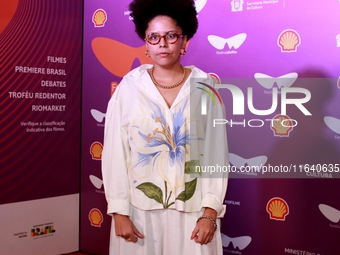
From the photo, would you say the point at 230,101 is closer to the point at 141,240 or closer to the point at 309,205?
the point at 309,205

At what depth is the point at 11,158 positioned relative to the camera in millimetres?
3275

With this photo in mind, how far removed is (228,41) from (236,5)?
24 cm

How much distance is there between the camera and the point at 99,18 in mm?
3672

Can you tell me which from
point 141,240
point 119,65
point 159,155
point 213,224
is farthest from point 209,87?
point 119,65

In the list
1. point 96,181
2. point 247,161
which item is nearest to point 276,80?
point 247,161

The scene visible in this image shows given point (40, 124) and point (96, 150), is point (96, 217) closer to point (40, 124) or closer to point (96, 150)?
point (96, 150)

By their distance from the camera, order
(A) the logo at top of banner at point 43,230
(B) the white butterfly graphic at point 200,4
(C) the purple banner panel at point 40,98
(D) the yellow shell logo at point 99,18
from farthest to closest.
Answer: (D) the yellow shell logo at point 99,18 → (A) the logo at top of banner at point 43,230 → (C) the purple banner panel at point 40,98 → (B) the white butterfly graphic at point 200,4

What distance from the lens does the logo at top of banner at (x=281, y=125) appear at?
285 cm

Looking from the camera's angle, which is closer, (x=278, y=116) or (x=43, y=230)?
(x=278, y=116)

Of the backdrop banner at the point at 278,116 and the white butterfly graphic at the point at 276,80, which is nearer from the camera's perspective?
the backdrop banner at the point at 278,116

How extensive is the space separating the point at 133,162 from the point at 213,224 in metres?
0.41

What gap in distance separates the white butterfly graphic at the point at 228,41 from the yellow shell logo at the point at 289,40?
253 millimetres

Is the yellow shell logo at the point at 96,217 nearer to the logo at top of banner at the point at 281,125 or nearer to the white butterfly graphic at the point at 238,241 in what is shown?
the white butterfly graphic at the point at 238,241

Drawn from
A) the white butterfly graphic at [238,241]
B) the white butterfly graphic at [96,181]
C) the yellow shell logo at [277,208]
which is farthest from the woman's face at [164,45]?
the white butterfly graphic at [96,181]
